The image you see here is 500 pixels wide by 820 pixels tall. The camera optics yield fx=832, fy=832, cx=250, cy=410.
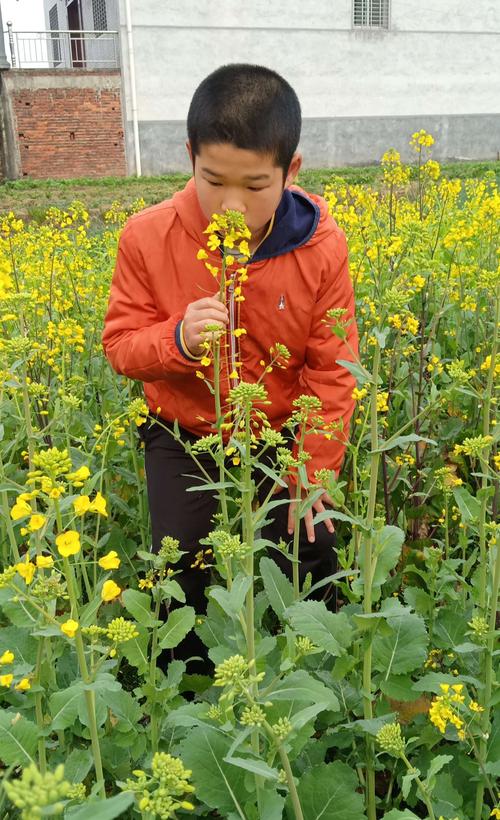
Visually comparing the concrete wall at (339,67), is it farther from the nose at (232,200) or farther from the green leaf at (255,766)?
the green leaf at (255,766)

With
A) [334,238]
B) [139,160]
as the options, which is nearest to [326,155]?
[139,160]

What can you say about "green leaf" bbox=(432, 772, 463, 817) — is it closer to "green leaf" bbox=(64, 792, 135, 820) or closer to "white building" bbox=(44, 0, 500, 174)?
"green leaf" bbox=(64, 792, 135, 820)

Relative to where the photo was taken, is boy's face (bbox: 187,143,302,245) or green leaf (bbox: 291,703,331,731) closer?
green leaf (bbox: 291,703,331,731)

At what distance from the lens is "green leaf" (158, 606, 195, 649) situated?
1.77 m

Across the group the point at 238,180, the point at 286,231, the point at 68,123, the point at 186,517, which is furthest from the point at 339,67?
the point at 186,517

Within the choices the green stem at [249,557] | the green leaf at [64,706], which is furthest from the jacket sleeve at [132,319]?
the green leaf at [64,706]

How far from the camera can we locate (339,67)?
19.9m

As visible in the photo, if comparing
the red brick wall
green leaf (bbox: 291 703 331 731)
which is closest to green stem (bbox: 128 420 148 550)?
green leaf (bbox: 291 703 331 731)

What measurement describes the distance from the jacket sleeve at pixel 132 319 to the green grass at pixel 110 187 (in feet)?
31.8

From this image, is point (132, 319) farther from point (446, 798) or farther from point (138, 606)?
point (446, 798)

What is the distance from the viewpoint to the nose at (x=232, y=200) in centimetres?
208

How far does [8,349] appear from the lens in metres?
1.89

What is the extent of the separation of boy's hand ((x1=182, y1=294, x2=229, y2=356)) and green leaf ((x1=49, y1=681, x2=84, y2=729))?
0.78m

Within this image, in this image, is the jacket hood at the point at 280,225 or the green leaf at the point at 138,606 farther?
the jacket hood at the point at 280,225
